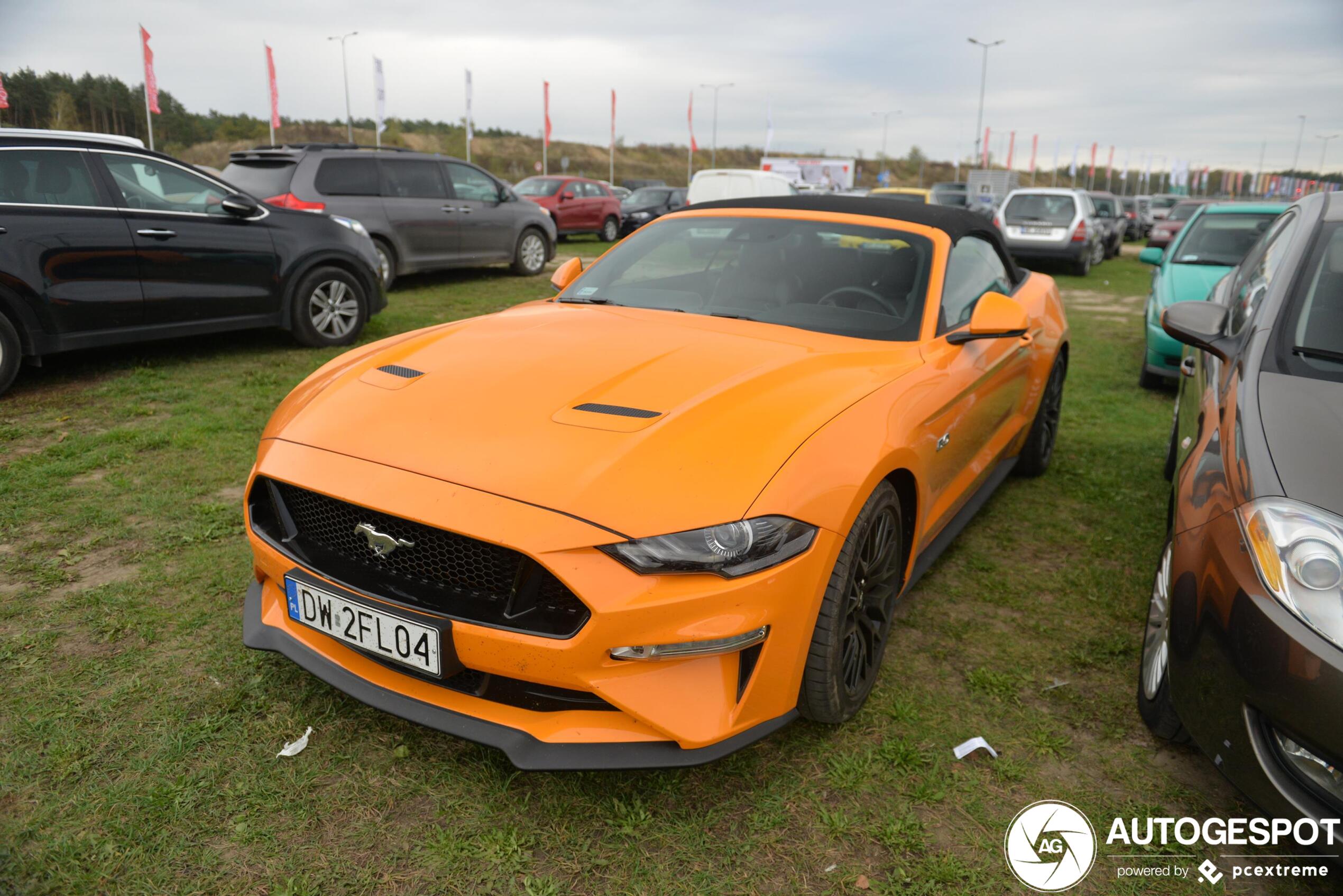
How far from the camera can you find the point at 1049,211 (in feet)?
53.1

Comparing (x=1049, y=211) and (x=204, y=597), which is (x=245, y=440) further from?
(x=1049, y=211)

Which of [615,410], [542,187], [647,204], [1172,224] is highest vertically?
[542,187]

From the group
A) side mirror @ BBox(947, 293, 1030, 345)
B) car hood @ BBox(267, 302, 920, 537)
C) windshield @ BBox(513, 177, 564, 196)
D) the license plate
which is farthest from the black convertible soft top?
windshield @ BBox(513, 177, 564, 196)

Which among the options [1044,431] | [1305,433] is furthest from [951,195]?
[1305,433]

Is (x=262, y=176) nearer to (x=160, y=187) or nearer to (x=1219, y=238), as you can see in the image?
(x=160, y=187)

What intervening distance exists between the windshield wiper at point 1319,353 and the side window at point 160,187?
21.8 feet

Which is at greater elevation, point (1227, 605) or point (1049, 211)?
point (1049, 211)

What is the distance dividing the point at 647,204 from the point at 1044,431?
17.5m

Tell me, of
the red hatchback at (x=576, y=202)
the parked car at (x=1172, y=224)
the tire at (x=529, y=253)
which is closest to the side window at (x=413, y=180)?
the tire at (x=529, y=253)

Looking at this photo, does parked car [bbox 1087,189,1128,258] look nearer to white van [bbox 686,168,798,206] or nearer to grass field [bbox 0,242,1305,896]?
white van [bbox 686,168,798,206]

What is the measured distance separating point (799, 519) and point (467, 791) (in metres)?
1.13

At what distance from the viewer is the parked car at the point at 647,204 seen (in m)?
20.3

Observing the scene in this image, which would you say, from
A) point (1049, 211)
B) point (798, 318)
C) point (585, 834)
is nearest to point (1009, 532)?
point (798, 318)

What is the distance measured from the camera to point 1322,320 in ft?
8.87
